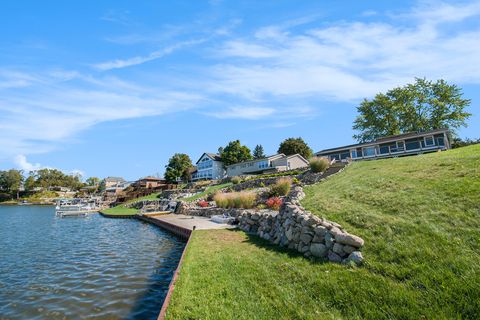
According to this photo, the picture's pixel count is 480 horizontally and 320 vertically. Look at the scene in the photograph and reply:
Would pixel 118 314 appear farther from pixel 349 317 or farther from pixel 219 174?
pixel 219 174

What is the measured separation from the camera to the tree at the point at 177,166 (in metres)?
67.4

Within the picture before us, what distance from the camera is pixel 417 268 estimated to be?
523cm

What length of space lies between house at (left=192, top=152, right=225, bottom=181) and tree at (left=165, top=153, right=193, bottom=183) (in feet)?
11.7

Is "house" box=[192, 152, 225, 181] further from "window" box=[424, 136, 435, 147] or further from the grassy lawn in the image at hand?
the grassy lawn

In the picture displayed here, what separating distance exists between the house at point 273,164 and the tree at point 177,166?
1629cm

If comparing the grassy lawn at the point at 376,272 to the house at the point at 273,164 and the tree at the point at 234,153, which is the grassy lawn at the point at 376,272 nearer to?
the house at the point at 273,164

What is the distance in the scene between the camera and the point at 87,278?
32.7 ft

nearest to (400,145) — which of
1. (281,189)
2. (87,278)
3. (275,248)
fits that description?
(281,189)

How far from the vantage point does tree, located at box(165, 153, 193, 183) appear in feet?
221

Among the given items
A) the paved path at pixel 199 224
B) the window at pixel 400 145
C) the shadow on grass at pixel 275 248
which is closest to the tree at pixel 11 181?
the paved path at pixel 199 224

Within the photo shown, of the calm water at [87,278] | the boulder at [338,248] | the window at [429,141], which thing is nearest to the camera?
the boulder at [338,248]

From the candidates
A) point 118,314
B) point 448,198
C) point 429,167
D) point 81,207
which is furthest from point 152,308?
point 81,207

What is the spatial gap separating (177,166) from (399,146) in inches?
1946

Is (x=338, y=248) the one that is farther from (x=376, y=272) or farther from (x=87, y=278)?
(x=87, y=278)
